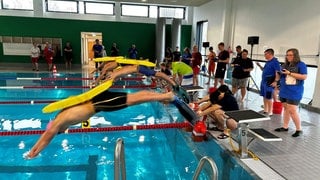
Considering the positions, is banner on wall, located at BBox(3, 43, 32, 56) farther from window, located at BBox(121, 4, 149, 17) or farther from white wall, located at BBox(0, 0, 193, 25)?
window, located at BBox(121, 4, 149, 17)

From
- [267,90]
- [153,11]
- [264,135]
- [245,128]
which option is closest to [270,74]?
[267,90]

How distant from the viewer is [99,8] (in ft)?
50.3

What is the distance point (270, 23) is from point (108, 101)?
7.80m

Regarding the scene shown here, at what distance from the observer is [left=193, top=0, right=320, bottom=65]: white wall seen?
665 centimetres

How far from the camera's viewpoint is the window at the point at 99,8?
1514cm

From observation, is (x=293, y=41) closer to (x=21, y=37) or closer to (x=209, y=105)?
(x=209, y=105)

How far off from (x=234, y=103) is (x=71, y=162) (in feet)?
8.42

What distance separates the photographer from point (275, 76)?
4707 millimetres

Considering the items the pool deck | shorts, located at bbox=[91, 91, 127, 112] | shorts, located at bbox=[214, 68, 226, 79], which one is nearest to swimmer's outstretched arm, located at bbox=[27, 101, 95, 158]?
shorts, located at bbox=[91, 91, 127, 112]

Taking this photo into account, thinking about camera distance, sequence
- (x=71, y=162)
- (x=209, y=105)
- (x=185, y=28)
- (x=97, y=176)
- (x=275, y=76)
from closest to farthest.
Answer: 1. (x=97, y=176)
2. (x=71, y=162)
3. (x=209, y=105)
4. (x=275, y=76)
5. (x=185, y=28)

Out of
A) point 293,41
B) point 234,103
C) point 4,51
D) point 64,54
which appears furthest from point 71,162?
point 4,51

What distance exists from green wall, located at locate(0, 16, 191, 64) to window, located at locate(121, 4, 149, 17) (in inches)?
23.7

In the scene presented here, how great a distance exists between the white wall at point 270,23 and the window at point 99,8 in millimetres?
6009

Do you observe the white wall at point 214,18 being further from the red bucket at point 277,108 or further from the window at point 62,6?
the window at point 62,6
